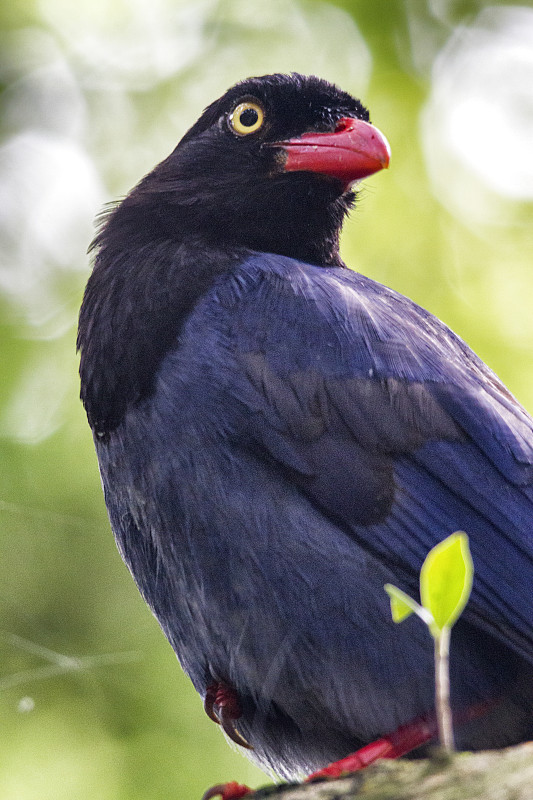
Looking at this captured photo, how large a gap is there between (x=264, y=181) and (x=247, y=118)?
0.36m

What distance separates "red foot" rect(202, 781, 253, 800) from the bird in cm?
40

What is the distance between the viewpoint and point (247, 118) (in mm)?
4629

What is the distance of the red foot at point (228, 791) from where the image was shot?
326 centimetres

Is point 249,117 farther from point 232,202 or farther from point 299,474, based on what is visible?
point 299,474

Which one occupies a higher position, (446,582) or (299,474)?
(299,474)

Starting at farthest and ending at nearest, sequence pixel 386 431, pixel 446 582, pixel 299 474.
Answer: pixel 386 431
pixel 299 474
pixel 446 582

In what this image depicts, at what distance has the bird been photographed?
3.45m

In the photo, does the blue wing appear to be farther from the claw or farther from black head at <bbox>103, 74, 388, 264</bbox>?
black head at <bbox>103, 74, 388, 264</bbox>

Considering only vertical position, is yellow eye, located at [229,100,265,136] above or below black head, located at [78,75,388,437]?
above

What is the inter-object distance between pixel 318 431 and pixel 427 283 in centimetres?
579

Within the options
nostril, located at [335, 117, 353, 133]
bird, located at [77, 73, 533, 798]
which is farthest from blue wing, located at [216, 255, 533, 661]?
nostril, located at [335, 117, 353, 133]

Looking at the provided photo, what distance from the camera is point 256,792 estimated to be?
2797 millimetres

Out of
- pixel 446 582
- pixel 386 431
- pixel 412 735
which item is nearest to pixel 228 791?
pixel 412 735

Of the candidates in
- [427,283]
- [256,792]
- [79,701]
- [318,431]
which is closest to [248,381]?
[318,431]
